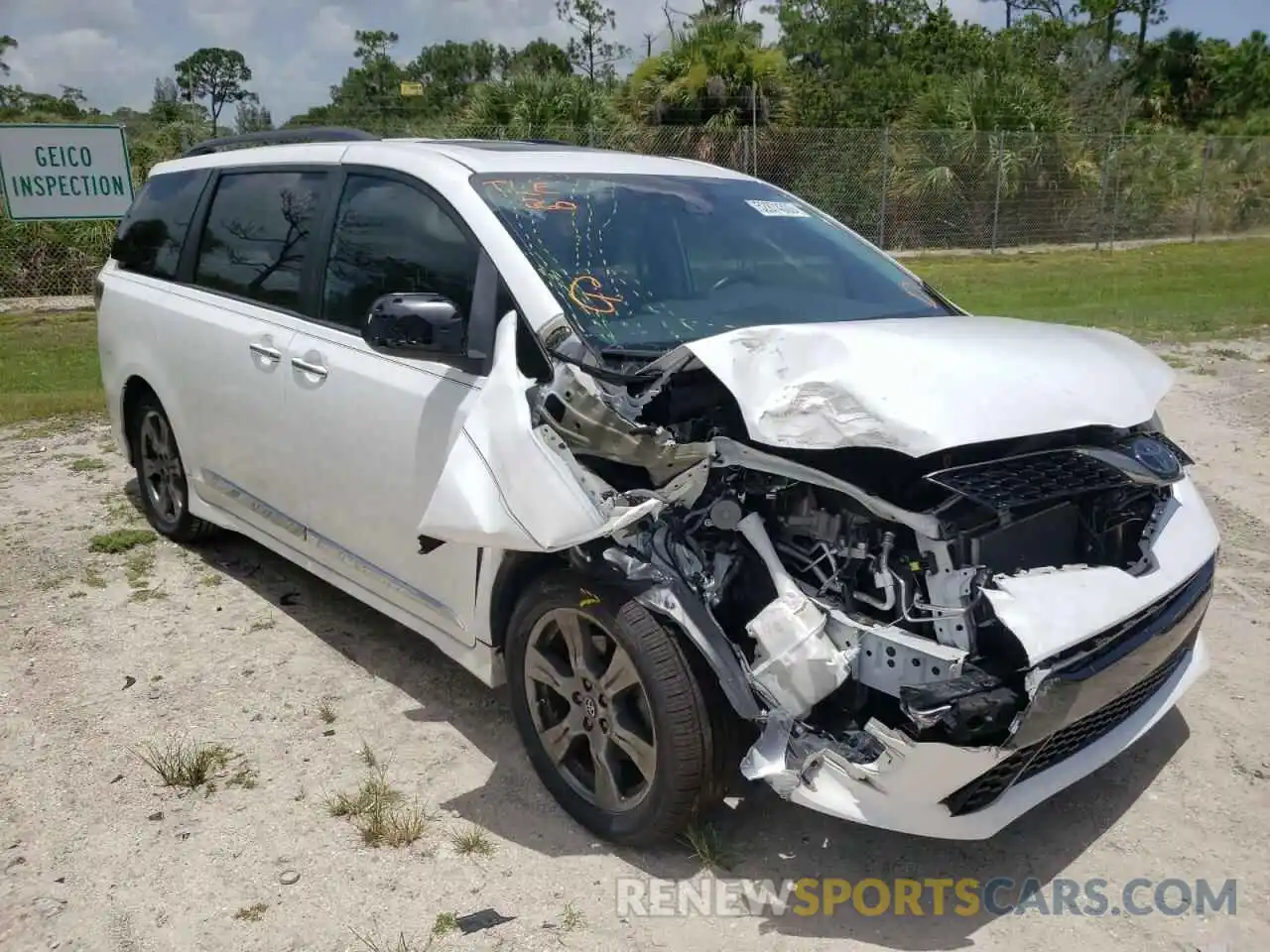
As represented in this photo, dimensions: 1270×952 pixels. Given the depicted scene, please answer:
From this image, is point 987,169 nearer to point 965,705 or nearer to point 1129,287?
point 1129,287

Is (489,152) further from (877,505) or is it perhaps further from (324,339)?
(877,505)

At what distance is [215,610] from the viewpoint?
15.5ft

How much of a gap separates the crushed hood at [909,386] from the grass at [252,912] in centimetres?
179

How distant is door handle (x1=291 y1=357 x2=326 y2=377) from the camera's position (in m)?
3.79

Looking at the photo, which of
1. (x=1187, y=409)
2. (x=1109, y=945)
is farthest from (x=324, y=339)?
(x=1187, y=409)

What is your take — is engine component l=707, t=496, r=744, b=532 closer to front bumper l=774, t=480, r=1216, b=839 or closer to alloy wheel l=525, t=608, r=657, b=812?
alloy wheel l=525, t=608, r=657, b=812

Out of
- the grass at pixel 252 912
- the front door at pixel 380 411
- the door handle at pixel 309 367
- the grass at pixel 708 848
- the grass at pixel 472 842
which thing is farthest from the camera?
the door handle at pixel 309 367

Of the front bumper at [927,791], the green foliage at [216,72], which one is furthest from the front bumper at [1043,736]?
the green foliage at [216,72]

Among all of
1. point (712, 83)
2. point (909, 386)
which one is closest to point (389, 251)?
point (909, 386)

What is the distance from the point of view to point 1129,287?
48.1ft

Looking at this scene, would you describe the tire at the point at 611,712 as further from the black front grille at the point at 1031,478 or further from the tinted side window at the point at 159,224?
the tinted side window at the point at 159,224

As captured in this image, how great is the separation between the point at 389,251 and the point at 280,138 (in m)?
1.88

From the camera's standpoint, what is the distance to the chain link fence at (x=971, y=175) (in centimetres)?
1856

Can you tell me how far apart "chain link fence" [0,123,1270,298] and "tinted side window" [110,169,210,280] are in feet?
38.0
